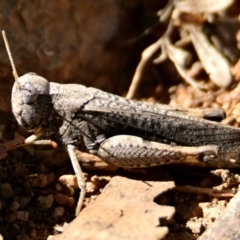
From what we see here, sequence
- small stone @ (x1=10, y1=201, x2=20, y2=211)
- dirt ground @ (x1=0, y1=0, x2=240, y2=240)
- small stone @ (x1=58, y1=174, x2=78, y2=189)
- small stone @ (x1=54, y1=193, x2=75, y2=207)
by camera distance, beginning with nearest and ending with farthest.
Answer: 1. dirt ground @ (x1=0, y1=0, x2=240, y2=240)
2. small stone @ (x1=10, y1=201, x2=20, y2=211)
3. small stone @ (x1=54, y1=193, x2=75, y2=207)
4. small stone @ (x1=58, y1=174, x2=78, y2=189)

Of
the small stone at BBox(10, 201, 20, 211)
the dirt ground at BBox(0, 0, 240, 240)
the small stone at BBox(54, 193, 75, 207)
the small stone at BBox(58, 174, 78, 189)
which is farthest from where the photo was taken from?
the small stone at BBox(58, 174, 78, 189)

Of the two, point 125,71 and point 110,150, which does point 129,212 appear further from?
point 125,71

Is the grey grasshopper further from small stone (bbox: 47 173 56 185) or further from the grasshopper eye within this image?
small stone (bbox: 47 173 56 185)

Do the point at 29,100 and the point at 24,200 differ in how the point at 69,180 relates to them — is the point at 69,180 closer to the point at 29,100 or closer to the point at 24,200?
the point at 24,200

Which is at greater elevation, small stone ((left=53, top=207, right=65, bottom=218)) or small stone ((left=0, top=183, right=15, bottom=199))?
small stone ((left=0, top=183, right=15, bottom=199))

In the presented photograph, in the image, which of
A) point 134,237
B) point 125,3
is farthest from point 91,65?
point 134,237

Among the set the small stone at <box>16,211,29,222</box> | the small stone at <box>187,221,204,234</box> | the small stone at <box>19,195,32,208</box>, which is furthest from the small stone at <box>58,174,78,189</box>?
the small stone at <box>187,221,204,234</box>

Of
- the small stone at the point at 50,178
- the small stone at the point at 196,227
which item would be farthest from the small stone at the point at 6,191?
the small stone at the point at 196,227

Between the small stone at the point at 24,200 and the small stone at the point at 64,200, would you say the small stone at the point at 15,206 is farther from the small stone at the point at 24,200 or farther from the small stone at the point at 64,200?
the small stone at the point at 64,200
